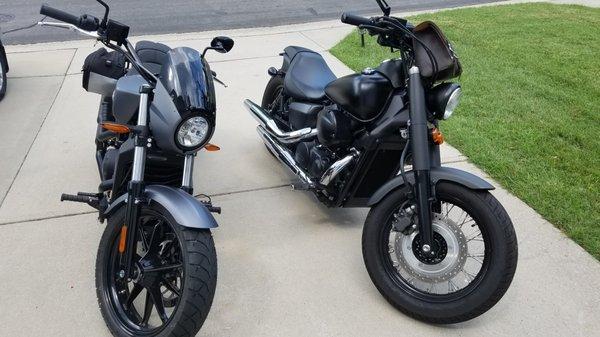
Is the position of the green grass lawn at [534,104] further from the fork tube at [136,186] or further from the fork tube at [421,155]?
the fork tube at [136,186]

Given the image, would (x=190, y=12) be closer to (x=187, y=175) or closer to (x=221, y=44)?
(x=221, y=44)

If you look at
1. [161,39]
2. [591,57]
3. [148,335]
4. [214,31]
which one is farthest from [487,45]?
[148,335]

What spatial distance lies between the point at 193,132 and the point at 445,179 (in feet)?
4.09

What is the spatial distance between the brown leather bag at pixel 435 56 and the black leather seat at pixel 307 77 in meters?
1.04

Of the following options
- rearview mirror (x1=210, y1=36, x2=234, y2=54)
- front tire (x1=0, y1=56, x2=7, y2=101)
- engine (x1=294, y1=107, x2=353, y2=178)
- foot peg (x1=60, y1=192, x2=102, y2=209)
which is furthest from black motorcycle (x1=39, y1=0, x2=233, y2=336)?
front tire (x1=0, y1=56, x2=7, y2=101)

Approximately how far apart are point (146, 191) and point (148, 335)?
2.15 feet

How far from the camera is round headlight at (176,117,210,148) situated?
2551mm

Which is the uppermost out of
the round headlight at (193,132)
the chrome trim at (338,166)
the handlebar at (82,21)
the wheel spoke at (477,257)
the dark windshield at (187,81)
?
the handlebar at (82,21)

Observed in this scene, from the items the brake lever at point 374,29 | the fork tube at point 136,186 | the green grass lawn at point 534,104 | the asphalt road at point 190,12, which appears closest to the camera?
the fork tube at point 136,186

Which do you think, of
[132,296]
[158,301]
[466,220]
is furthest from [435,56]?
[132,296]

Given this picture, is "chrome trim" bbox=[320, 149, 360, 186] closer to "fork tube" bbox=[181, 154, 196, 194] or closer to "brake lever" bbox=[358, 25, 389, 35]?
"brake lever" bbox=[358, 25, 389, 35]

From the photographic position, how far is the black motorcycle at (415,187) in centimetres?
262

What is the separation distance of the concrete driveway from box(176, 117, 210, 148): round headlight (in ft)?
2.92

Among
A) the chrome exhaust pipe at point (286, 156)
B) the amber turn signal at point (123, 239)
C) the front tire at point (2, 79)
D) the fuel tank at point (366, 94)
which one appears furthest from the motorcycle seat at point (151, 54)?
the front tire at point (2, 79)
